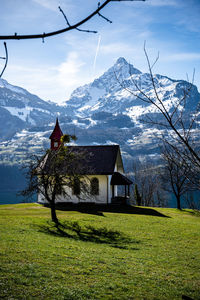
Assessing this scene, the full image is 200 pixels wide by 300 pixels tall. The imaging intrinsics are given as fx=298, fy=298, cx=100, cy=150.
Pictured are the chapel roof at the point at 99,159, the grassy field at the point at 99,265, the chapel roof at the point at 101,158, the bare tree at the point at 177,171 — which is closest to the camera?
the bare tree at the point at 177,171

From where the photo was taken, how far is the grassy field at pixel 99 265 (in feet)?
27.0

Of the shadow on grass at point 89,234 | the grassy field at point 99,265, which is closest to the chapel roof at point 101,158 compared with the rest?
the shadow on grass at point 89,234

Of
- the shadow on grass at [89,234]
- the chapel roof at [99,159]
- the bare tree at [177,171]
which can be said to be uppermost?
the chapel roof at [99,159]

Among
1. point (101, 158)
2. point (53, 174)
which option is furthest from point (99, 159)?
point (53, 174)

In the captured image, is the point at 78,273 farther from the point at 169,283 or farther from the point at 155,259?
the point at 155,259

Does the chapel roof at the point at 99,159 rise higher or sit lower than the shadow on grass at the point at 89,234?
higher

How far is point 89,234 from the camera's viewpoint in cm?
2016

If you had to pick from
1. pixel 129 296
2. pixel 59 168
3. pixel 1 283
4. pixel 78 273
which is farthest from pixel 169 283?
pixel 59 168

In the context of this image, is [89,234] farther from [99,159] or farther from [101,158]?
[101,158]

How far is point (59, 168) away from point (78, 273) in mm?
15655

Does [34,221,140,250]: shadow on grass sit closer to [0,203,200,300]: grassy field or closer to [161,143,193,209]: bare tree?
[0,203,200,300]: grassy field

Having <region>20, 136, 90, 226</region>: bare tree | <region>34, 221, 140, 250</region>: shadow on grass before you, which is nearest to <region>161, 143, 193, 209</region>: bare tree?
<region>34, 221, 140, 250</region>: shadow on grass

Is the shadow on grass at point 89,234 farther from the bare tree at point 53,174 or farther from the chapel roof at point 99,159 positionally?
the chapel roof at point 99,159

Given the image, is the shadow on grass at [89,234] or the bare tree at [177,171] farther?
the shadow on grass at [89,234]
